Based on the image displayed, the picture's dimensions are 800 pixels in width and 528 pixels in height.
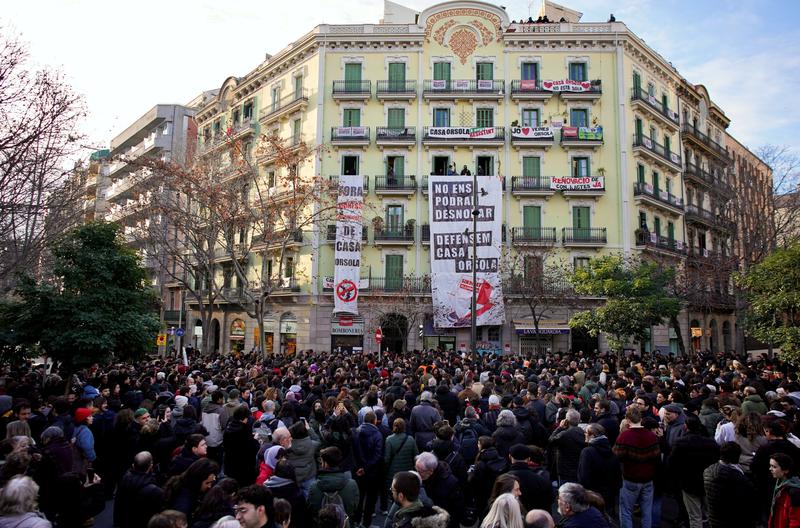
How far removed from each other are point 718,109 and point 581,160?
1949 centimetres

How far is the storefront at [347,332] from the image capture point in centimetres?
3350

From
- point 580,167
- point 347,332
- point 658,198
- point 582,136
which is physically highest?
point 582,136

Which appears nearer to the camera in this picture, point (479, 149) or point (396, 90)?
point (479, 149)

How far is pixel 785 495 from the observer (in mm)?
5348

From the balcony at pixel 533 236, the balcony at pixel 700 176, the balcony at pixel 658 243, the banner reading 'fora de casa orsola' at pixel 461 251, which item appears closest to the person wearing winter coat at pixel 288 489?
the banner reading 'fora de casa orsola' at pixel 461 251

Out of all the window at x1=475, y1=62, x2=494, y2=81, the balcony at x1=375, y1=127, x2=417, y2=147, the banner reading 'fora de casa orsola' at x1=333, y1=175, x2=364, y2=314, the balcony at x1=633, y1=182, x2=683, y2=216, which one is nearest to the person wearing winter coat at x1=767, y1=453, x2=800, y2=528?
the banner reading 'fora de casa orsola' at x1=333, y1=175, x2=364, y2=314

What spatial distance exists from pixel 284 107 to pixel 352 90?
15.7 ft

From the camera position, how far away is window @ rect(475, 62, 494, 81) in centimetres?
3550

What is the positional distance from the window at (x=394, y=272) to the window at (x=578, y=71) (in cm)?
1572

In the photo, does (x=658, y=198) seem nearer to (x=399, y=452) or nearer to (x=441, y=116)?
(x=441, y=116)

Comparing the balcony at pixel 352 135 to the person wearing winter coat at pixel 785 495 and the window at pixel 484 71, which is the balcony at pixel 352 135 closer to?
the window at pixel 484 71

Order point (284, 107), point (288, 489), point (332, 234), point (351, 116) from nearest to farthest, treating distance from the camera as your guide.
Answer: point (288, 489)
point (332, 234)
point (351, 116)
point (284, 107)

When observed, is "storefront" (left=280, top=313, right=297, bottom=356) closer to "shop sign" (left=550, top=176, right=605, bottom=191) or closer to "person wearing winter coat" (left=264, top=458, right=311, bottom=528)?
"shop sign" (left=550, top=176, right=605, bottom=191)

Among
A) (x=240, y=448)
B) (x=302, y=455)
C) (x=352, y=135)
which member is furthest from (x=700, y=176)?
(x=302, y=455)
